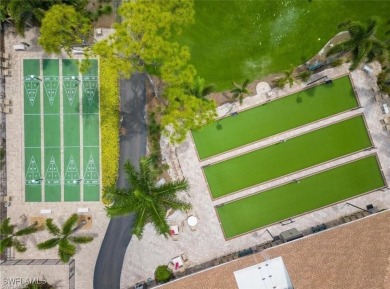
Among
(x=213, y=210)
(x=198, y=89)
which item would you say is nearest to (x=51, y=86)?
(x=198, y=89)

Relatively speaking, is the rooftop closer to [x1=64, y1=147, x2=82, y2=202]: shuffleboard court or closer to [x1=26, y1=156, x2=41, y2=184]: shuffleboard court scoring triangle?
[x1=64, y1=147, x2=82, y2=202]: shuffleboard court

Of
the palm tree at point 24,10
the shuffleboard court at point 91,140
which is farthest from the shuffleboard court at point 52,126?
the palm tree at point 24,10

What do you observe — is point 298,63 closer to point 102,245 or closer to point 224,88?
point 224,88

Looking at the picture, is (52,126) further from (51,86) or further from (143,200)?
(143,200)

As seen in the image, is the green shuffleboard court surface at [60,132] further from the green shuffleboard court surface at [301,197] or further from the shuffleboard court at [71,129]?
the green shuffleboard court surface at [301,197]

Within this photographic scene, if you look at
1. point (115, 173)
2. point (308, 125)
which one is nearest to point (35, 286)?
point (115, 173)

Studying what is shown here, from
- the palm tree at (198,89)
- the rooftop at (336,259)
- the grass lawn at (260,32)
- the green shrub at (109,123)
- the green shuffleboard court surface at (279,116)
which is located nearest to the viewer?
the palm tree at (198,89)

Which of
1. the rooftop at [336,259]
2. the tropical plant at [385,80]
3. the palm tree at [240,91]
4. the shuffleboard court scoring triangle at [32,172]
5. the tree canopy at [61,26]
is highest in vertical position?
the tree canopy at [61,26]
